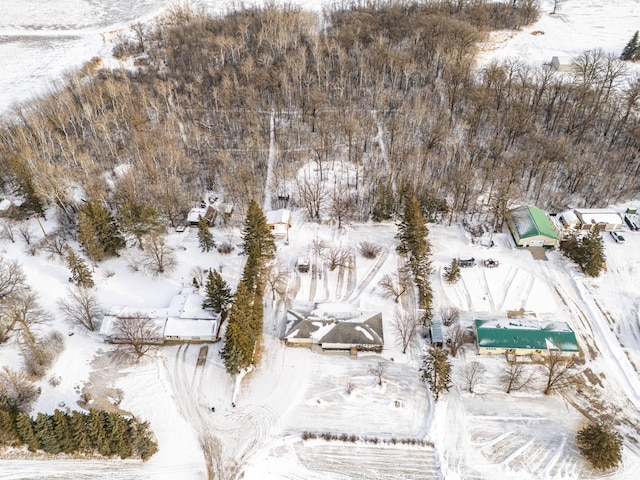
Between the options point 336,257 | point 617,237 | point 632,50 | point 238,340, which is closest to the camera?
point 238,340

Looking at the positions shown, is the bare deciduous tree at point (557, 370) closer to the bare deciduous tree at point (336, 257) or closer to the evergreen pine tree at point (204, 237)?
the bare deciduous tree at point (336, 257)

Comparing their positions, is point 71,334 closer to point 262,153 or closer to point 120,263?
point 120,263

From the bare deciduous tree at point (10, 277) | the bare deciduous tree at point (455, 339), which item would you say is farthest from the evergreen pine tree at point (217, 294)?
the bare deciduous tree at point (455, 339)

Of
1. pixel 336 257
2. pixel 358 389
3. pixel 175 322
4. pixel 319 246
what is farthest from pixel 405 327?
pixel 175 322

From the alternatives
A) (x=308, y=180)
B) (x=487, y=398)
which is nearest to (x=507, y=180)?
(x=308, y=180)

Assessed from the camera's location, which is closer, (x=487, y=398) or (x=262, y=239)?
(x=487, y=398)

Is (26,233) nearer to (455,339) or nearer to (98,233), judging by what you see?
(98,233)
